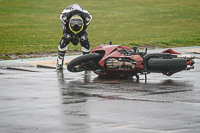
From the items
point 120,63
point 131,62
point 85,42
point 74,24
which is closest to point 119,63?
point 120,63

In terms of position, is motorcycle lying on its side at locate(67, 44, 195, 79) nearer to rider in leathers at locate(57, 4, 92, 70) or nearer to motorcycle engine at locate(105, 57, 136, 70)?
motorcycle engine at locate(105, 57, 136, 70)

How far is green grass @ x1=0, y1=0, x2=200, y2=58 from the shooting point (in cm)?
3074

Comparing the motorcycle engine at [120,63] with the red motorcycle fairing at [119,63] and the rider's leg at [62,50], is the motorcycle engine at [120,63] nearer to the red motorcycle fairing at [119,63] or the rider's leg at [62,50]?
the red motorcycle fairing at [119,63]

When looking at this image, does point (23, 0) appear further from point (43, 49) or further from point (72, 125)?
point (72, 125)

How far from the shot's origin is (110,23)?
50.1m

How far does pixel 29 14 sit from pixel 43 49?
3271 centimetres

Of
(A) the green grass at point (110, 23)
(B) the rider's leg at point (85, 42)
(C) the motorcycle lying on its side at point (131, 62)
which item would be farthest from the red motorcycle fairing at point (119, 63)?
(A) the green grass at point (110, 23)

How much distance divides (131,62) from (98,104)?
13.8 ft

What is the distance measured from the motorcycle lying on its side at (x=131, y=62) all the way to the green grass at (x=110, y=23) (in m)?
8.66

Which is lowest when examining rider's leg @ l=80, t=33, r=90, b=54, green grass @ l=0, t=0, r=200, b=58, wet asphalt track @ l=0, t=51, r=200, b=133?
green grass @ l=0, t=0, r=200, b=58

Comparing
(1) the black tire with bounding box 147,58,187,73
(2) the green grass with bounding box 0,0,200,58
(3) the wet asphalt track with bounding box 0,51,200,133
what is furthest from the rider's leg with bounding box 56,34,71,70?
(2) the green grass with bounding box 0,0,200,58

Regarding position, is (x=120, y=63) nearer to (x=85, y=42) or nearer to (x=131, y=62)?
(x=131, y=62)

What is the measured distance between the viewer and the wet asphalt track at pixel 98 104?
8297 mm

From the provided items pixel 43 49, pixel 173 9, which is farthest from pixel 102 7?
pixel 43 49
